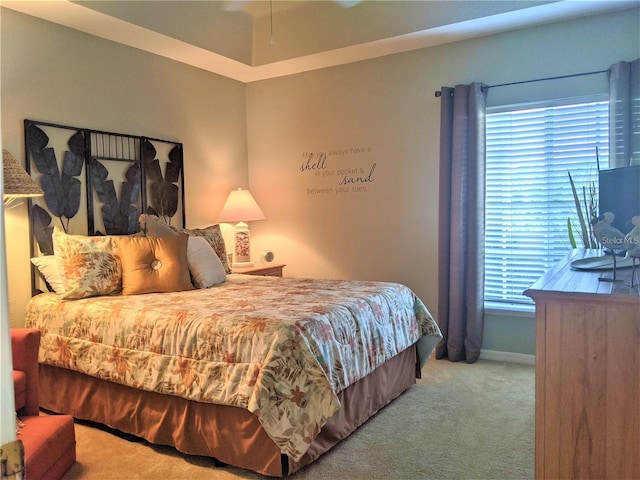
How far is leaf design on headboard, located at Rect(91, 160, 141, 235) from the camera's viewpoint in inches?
A: 146

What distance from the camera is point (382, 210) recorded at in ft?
14.7

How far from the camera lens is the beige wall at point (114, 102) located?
323 cm

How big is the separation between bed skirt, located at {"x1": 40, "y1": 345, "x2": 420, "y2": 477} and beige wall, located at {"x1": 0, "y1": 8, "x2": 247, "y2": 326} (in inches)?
26.1

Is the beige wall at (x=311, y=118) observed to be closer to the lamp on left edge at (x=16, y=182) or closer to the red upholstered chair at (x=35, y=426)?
the lamp on left edge at (x=16, y=182)

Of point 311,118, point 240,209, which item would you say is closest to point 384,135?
point 311,118

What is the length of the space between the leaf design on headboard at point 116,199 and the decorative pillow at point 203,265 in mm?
618

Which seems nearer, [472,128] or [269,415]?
[269,415]

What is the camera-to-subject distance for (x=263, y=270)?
449cm

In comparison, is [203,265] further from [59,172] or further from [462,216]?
[462,216]

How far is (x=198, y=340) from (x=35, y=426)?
0.76 metres

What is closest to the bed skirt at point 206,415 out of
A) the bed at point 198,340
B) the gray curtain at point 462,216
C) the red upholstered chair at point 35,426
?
the bed at point 198,340

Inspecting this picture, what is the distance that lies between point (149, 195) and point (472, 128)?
254 cm

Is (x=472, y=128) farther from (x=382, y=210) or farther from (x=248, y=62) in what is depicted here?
(x=248, y=62)

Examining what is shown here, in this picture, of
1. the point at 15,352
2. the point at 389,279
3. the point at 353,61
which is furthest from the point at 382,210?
the point at 15,352
